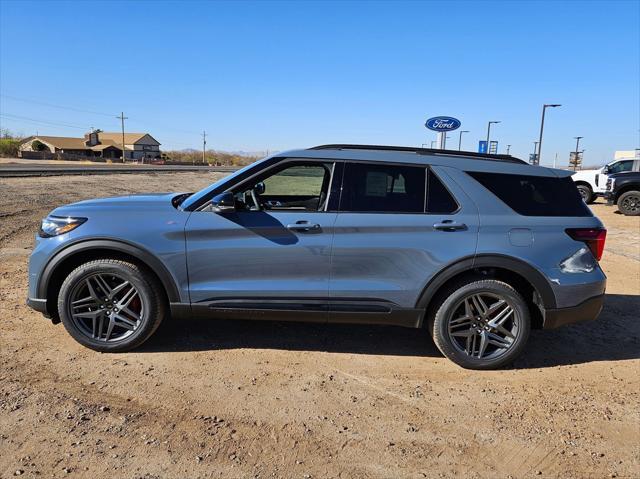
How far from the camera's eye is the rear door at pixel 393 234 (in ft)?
12.4

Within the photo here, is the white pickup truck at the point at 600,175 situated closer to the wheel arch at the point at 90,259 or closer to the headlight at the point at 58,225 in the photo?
the wheel arch at the point at 90,259

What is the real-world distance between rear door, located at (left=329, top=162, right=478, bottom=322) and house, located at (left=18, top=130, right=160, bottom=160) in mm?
100291

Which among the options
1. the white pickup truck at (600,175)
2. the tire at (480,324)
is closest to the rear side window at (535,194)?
the tire at (480,324)

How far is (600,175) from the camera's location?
59.4 ft

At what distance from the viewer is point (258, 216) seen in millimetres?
3797

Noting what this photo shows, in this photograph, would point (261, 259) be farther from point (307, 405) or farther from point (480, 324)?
point (480, 324)

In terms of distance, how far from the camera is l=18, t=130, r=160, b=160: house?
319 feet

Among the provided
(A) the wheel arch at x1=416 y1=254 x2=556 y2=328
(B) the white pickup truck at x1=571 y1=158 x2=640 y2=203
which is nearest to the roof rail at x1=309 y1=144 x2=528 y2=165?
(A) the wheel arch at x1=416 y1=254 x2=556 y2=328

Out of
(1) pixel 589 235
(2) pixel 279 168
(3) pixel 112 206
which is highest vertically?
(2) pixel 279 168

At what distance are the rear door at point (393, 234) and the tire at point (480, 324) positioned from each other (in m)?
0.28

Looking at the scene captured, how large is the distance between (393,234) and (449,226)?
1.47ft

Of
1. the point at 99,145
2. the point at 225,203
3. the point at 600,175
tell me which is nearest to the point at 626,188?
the point at 600,175

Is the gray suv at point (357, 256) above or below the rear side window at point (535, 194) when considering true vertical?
A: below

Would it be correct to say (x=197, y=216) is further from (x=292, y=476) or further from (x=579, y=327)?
(x=579, y=327)
